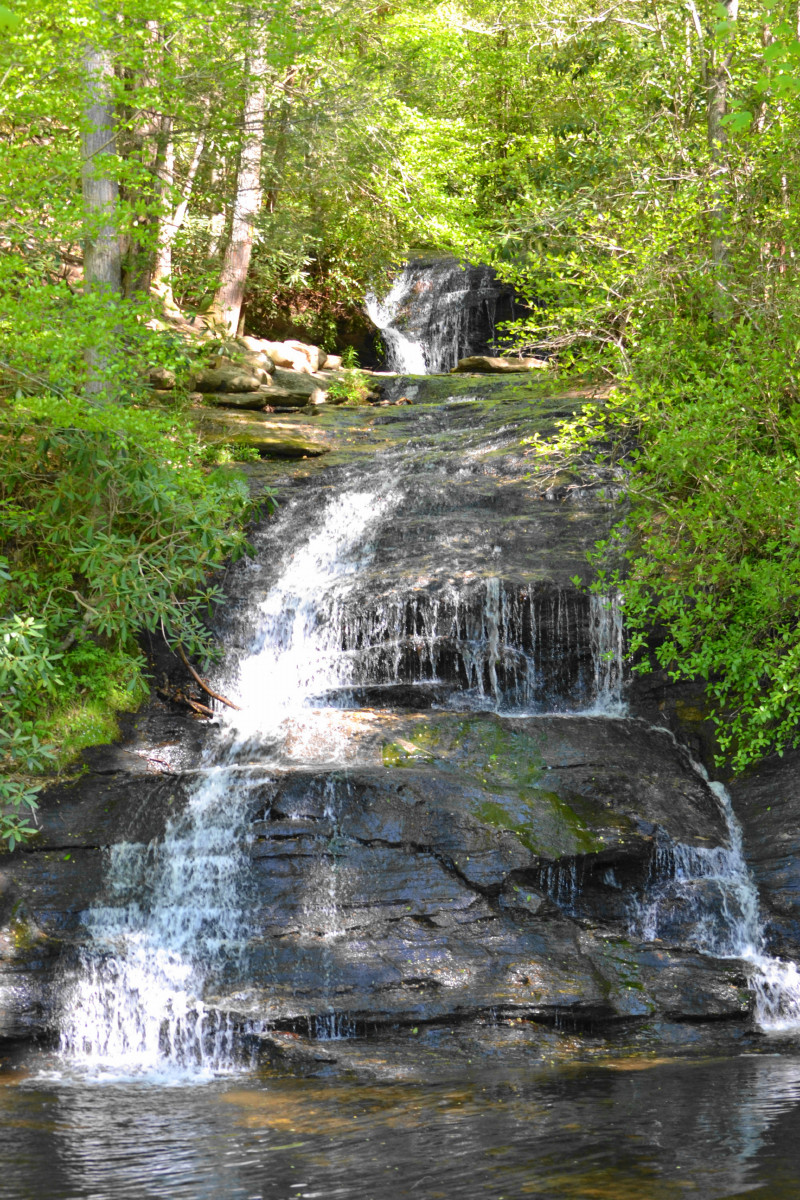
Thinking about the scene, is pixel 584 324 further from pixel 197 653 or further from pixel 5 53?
pixel 5 53

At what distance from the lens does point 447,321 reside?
23.1 meters

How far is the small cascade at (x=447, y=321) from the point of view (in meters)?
22.9

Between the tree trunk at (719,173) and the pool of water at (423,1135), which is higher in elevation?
the tree trunk at (719,173)

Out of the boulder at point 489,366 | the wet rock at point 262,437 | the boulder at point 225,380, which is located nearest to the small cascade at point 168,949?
the wet rock at point 262,437

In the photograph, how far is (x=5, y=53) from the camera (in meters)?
9.52

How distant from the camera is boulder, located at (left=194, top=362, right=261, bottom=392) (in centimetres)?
1683

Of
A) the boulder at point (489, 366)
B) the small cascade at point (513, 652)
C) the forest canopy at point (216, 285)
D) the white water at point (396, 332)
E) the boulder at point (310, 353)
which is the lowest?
the small cascade at point (513, 652)

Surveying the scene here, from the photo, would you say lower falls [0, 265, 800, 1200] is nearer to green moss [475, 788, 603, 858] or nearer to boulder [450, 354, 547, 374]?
green moss [475, 788, 603, 858]

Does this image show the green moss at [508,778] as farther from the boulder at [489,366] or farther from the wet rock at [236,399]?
the boulder at [489,366]

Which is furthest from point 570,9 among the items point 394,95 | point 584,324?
point 584,324

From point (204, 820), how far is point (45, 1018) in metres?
1.94

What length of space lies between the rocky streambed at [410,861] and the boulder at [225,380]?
20.7 ft

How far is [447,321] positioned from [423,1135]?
19.5 meters

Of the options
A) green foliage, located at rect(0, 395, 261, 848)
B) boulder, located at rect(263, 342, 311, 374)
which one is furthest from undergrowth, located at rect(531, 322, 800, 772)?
boulder, located at rect(263, 342, 311, 374)
